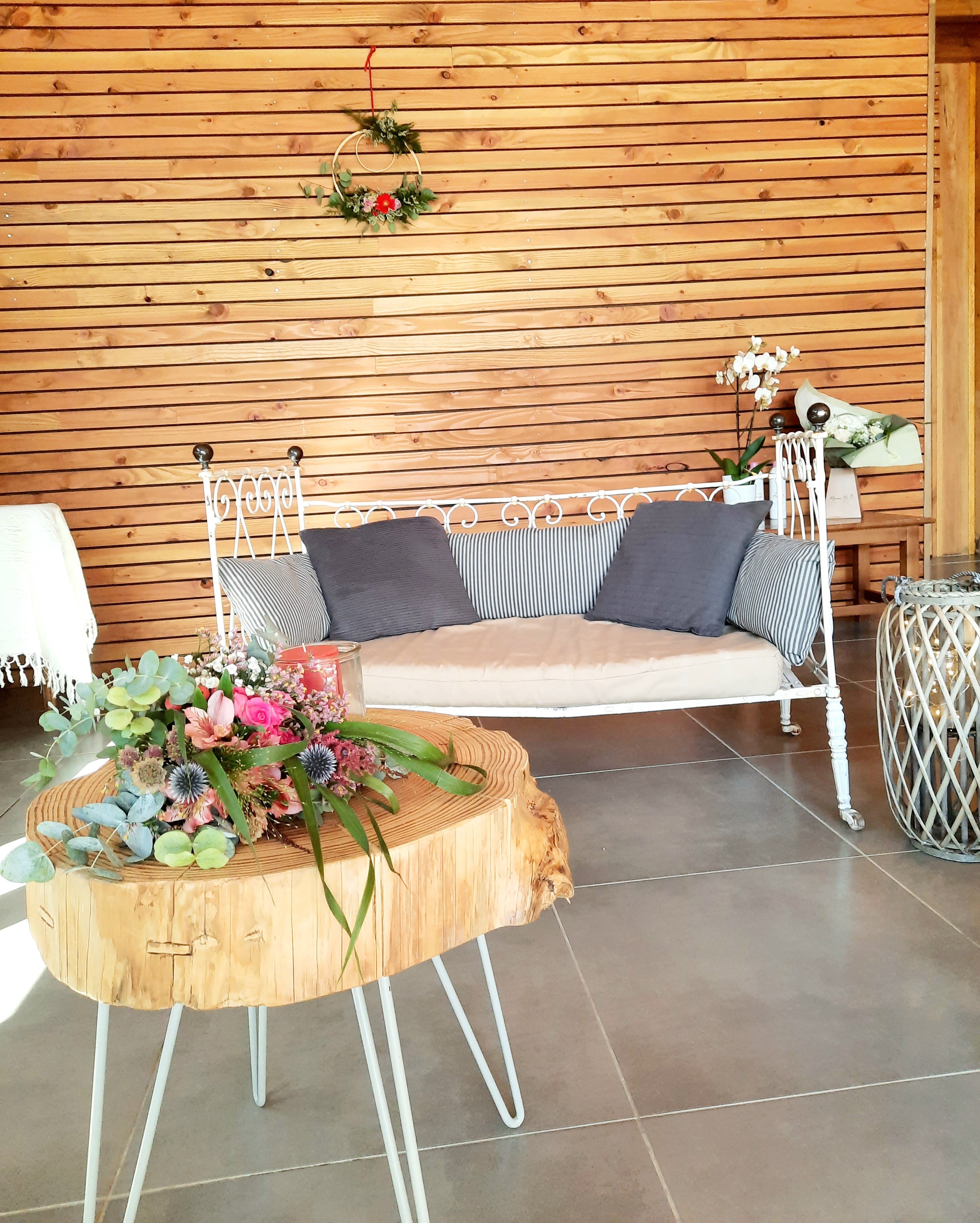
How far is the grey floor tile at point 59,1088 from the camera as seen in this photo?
1523 mm

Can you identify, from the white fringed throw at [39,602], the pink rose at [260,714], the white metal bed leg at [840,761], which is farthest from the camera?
the white fringed throw at [39,602]

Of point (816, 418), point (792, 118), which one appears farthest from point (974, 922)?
point (792, 118)

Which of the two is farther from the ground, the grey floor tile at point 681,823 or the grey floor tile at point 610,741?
the grey floor tile at point 681,823

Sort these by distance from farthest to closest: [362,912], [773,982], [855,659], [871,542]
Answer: [871,542]
[855,659]
[773,982]
[362,912]

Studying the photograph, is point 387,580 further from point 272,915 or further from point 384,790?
point 272,915

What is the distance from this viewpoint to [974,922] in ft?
6.98

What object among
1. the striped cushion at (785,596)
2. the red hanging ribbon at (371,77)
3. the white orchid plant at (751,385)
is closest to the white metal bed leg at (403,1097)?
the striped cushion at (785,596)

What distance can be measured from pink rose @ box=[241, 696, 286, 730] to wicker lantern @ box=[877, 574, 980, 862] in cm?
175

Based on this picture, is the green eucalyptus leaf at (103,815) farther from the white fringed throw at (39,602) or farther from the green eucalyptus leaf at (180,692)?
the white fringed throw at (39,602)

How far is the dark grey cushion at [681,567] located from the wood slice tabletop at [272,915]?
6.62 ft

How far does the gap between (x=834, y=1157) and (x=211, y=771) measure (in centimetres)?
108

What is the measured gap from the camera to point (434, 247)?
4.91 m

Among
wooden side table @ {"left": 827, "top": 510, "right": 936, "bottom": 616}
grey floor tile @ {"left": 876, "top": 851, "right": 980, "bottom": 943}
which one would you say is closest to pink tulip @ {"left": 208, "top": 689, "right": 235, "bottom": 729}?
grey floor tile @ {"left": 876, "top": 851, "right": 980, "bottom": 943}

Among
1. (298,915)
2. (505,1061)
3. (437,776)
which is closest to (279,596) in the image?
(505,1061)
